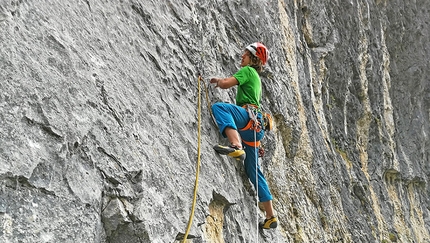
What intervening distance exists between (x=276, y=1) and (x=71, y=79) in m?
6.52

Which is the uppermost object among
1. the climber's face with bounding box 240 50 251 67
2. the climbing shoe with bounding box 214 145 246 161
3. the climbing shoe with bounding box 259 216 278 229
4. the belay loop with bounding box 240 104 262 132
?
the climber's face with bounding box 240 50 251 67

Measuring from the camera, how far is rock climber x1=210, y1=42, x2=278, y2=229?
19.7ft

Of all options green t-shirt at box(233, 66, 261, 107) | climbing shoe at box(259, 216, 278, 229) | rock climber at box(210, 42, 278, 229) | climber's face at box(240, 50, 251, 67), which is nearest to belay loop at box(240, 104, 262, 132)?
rock climber at box(210, 42, 278, 229)

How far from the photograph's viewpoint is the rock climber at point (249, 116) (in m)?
6.00

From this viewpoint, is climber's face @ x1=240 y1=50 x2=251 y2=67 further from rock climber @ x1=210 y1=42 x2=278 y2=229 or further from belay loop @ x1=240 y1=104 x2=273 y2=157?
belay loop @ x1=240 y1=104 x2=273 y2=157

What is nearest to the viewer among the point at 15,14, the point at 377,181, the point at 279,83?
the point at 15,14

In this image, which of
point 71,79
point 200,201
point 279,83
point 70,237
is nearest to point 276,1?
point 279,83

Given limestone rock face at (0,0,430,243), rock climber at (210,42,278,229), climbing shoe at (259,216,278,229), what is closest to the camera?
limestone rock face at (0,0,430,243)

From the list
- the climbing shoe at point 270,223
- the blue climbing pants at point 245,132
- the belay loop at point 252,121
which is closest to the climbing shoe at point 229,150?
the blue climbing pants at point 245,132

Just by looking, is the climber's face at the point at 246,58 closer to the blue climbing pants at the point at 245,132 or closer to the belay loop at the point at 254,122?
the belay loop at the point at 254,122

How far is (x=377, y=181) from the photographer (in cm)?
1373

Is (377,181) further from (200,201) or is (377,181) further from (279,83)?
(200,201)

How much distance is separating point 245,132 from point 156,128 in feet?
5.97

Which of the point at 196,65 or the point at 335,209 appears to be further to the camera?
the point at 335,209
